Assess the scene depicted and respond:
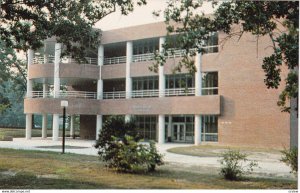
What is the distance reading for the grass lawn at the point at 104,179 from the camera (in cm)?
912

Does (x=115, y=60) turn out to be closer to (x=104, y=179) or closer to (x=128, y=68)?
(x=128, y=68)

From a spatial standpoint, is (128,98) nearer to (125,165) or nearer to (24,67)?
(24,67)

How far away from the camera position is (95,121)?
28562 mm

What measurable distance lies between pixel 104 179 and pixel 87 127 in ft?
61.0

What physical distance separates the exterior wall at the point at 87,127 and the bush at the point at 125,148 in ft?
51.3

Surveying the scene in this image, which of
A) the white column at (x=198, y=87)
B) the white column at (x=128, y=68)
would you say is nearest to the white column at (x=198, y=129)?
the white column at (x=198, y=87)

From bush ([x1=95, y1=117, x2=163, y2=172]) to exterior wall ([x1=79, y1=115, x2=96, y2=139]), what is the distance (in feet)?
51.3

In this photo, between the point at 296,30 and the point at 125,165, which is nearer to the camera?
the point at 296,30

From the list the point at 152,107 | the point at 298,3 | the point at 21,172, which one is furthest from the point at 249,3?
the point at 152,107

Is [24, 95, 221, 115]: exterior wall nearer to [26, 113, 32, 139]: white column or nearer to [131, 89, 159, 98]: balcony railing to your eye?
[131, 89, 159, 98]: balcony railing

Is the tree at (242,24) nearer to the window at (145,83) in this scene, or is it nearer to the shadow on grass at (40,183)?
the shadow on grass at (40,183)

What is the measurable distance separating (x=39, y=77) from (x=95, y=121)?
4.73 metres

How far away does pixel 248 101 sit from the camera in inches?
1012

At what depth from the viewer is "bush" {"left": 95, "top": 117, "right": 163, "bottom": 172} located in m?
11.0
